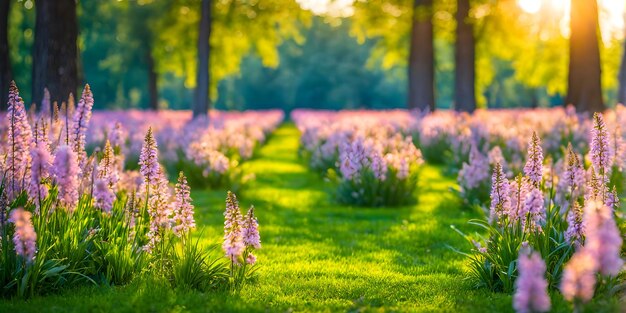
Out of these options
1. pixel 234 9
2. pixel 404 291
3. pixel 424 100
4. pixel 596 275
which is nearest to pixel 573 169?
pixel 596 275

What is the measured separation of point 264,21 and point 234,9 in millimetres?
1532

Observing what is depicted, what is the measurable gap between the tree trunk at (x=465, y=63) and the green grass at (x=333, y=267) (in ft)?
37.8

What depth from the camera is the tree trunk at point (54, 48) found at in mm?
10102

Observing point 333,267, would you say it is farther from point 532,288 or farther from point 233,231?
point 532,288

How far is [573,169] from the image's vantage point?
5.32 m

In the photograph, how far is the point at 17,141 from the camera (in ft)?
16.9

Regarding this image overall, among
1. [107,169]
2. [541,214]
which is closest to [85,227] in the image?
[107,169]

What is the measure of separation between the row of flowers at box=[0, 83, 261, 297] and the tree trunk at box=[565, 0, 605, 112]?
1304 centimetres

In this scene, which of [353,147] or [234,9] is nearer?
[353,147]

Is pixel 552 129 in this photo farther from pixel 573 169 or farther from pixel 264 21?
pixel 264 21

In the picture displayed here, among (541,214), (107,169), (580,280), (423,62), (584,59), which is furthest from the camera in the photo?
(423,62)

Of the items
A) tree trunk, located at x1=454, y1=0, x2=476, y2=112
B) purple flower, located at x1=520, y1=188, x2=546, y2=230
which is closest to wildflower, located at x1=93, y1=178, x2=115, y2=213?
purple flower, located at x1=520, y1=188, x2=546, y2=230

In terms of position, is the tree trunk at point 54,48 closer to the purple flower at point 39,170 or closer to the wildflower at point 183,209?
the purple flower at point 39,170

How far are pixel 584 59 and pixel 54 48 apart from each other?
41.2 ft
